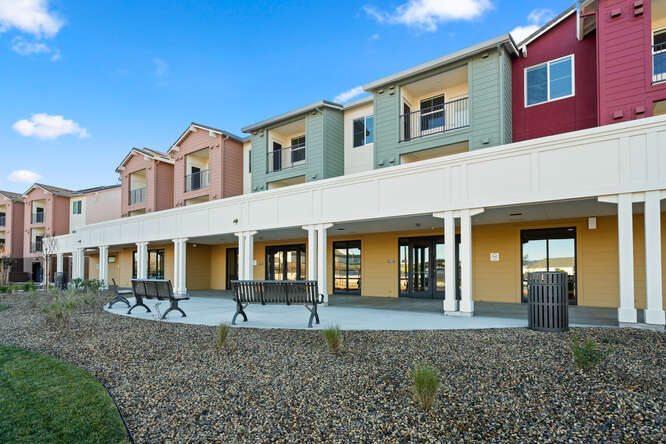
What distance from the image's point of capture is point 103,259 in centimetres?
2223

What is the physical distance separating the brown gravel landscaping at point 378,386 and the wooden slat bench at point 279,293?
1.30 metres

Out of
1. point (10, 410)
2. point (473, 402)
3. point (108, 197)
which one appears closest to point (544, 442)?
point (473, 402)

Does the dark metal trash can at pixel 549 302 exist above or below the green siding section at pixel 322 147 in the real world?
below

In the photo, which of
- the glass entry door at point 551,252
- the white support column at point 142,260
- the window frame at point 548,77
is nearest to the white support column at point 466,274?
the glass entry door at point 551,252

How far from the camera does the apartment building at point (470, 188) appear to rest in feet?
25.7

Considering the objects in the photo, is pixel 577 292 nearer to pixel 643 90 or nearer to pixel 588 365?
pixel 643 90

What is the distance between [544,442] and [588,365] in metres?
1.83

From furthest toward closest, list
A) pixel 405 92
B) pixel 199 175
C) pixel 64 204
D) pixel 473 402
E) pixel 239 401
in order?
pixel 64 204 < pixel 199 175 < pixel 405 92 < pixel 239 401 < pixel 473 402

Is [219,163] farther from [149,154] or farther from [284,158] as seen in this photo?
[149,154]

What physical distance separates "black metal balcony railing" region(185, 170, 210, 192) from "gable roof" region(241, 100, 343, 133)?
495 centimetres

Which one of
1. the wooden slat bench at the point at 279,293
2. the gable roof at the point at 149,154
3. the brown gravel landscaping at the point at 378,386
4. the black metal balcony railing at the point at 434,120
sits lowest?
the brown gravel landscaping at the point at 378,386

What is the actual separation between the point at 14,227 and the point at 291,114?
3528 cm

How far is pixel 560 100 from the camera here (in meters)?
11.8

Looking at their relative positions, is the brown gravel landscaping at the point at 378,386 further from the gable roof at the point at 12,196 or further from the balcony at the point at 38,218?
the gable roof at the point at 12,196
